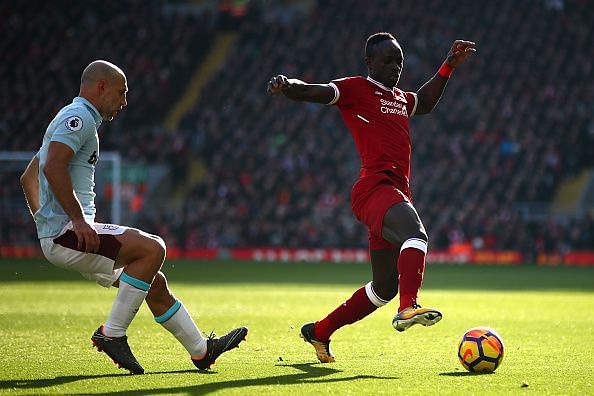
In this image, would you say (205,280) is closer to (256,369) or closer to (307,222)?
(307,222)

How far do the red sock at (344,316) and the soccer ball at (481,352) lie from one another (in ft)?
2.99

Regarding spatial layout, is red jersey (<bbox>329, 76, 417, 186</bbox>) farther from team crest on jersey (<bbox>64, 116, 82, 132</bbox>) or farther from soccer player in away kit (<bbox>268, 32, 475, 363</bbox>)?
team crest on jersey (<bbox>64, 116, 82, 132</bbox>)

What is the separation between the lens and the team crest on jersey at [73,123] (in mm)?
6605

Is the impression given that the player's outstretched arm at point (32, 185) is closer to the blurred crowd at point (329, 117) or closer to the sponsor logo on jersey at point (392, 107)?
the sponsor logo on jersey at point (392, 107)

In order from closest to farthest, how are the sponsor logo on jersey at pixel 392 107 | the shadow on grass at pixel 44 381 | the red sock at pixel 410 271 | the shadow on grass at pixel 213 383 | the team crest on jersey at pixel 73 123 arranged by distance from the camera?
the shadow on grass at pixel 213 383 → the shadow on grass at pixel 44 381 → the team crest on jersey at pixel 73 123 → the red sock at pixel 410 271 → the sponsor logo on jersey at pixel 392 107

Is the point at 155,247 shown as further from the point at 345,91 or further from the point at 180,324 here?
the point at 345,91

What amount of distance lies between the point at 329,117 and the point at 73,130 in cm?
2858

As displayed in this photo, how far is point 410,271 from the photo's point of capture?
23.6ft

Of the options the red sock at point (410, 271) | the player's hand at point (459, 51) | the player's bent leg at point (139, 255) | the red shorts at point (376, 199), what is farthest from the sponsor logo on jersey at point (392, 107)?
the player's bent leg at point (139, 255)

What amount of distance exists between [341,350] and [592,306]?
287 inches

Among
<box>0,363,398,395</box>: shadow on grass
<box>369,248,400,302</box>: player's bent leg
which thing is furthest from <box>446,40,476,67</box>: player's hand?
<box>0,363,398,395</box>: shadow on grass

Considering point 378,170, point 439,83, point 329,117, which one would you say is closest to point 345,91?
point 378,170

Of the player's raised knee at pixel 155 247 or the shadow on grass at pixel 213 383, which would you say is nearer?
the shadow on grass at pixel 213 383

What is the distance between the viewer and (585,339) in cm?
1005
